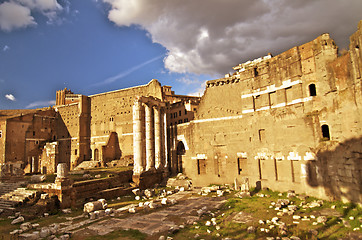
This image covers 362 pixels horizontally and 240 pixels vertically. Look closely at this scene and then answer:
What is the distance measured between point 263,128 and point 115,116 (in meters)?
24.1

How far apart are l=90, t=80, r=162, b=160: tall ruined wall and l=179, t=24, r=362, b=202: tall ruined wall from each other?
39.8 ft

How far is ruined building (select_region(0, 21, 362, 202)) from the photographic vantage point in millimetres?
12242

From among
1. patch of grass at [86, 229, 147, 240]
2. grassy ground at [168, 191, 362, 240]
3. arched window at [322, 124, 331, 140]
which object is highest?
arched window at [322, 124, 331, 140]

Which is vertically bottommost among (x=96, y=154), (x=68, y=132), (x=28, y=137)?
(x=96, y=154)

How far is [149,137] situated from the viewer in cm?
2450

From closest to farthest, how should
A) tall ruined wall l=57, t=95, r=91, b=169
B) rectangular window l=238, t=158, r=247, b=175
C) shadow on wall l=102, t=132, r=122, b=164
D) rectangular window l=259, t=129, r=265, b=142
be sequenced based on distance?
rectangular window l=259, t=129, r=265, b=142 < rectangular window l=238, t=158, r=247, b=175 < shadow on wall l=102, t=132, r=122, b=164 < tall ruined wall l=57, t=95, r=91, b=169

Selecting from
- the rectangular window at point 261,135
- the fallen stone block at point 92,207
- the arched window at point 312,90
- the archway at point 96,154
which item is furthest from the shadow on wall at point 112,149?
the arched window at point 312,90

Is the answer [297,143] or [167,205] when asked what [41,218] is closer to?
[167,205]

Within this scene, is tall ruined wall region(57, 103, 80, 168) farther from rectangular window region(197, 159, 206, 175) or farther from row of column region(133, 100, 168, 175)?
rectangular window region(197, 159, 206, 175)

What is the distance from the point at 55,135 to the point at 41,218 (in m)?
30.9

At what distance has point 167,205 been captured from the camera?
15.8 meters

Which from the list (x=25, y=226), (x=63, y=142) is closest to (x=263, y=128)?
(x=25, y=226)

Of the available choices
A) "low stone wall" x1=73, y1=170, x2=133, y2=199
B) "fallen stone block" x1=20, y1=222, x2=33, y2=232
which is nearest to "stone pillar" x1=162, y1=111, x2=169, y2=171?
"low stone wall" x1=73, y1=170, x2=133, y2=199

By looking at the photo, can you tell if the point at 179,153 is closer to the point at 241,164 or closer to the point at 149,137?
the point at 149,137
